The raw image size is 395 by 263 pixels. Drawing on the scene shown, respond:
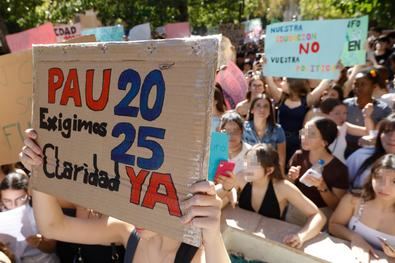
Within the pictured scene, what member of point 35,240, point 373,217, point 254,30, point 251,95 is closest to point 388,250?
point 373,217

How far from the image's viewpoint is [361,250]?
1973 mm

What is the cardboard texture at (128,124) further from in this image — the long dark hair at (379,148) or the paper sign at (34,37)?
the paper sign at (34,37)

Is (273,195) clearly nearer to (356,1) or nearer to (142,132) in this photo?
(142,132)

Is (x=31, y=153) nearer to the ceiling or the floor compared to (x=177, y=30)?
nearer to the floor

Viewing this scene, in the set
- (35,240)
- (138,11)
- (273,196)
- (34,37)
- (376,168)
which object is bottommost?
(35,240)

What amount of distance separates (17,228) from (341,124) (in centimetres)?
242

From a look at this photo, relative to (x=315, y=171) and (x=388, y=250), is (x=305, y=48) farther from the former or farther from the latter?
(x=388, y=250)

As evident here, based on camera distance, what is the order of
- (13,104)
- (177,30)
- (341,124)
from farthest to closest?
(177,30)
(341,124)
(13,104)

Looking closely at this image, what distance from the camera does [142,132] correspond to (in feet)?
4.26

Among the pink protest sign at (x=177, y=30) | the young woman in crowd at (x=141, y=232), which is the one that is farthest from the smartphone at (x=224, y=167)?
the pink protest sign at (x=177, y=30)

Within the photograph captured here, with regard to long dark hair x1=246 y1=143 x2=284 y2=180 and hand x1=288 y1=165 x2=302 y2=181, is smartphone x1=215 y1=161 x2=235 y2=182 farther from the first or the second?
hand x1=288 y1=165 x2=302 y2=181

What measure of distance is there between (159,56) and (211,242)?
0.54 meters

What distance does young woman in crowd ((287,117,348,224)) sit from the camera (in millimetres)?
2518

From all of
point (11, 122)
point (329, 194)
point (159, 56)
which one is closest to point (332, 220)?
point (329, 194)
